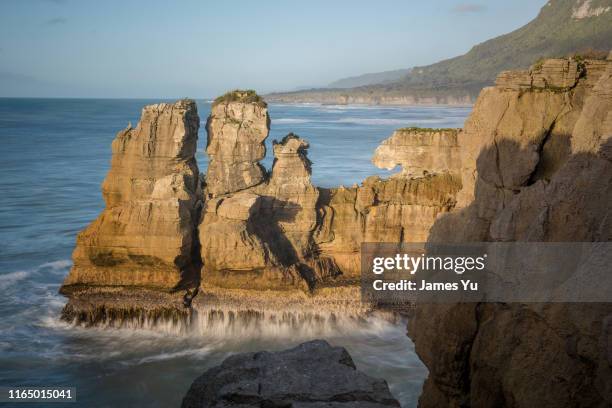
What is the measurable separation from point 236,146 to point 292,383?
20811 millimetres

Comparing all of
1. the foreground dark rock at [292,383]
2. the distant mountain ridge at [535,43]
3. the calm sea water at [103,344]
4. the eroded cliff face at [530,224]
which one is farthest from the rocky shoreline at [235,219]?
the distant mountain ridge at [535,43]

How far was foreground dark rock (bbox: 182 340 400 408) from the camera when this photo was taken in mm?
7992

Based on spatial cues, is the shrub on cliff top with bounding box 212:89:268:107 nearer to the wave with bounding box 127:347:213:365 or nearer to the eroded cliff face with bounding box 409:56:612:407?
the wave with bounding box 127:347:213:365

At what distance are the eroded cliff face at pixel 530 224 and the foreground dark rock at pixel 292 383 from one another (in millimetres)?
2138

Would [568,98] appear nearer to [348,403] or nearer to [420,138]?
[348,403]

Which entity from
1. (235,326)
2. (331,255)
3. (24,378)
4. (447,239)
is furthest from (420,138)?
(24,378)

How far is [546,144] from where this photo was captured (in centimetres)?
1223

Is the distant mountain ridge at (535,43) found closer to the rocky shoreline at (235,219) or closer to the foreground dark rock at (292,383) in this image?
the rocky shoreline at (235,219)

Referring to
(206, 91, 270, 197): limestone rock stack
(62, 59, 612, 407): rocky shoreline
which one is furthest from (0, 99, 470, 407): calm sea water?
(206, 91, 270, 197): limestone rock stack

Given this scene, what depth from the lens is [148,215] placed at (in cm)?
2575

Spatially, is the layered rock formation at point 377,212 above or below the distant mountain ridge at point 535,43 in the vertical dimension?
below
